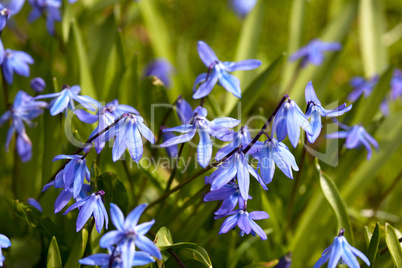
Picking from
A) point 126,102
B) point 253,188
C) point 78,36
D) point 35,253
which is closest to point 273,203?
point 253,188

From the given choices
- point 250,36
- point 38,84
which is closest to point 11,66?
point 38,84

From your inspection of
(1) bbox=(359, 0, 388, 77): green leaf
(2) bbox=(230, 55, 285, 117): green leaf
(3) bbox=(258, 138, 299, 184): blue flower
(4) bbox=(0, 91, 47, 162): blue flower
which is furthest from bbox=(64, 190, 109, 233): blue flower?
(1) bbox=(359, 0, 388, 77): green leaf

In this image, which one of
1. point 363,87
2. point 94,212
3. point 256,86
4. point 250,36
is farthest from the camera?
point 250,36

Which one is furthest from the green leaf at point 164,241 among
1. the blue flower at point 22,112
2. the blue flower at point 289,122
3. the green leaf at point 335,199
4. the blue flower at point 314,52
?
the blue flower at point 314,52

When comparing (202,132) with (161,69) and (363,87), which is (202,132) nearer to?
(363,87)

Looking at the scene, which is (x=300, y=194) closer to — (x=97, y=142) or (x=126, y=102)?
(x=126, y=102)

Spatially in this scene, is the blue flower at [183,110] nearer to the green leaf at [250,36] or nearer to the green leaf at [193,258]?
the green leaf at [193,258]
